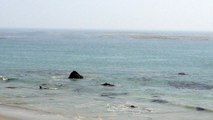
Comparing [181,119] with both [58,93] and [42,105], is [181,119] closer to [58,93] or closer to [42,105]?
[42,105]

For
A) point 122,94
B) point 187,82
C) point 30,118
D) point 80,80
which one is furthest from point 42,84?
point 30,118

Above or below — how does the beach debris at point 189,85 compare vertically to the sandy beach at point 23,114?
below

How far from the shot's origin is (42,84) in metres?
46.2

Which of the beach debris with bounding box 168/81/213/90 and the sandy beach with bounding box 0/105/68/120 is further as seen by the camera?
the beach debris with bounding box 168/81/213/90

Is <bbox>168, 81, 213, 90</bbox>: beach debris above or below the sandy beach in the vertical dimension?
below

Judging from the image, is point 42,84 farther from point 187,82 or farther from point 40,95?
point 187,82

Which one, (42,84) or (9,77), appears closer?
(42,84)

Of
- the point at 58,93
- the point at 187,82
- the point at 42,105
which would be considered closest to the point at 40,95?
the point at 58,93

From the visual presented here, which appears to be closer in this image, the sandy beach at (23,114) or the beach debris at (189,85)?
the sandy beach at (23,114)

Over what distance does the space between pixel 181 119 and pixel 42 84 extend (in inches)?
837

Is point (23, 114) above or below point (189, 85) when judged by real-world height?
above

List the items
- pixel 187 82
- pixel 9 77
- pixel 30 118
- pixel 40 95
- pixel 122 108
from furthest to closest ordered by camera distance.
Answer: pixel 9 77 < pixel 187 82 < pixel 40 95 < pixel 122 108 < pixel 30 118

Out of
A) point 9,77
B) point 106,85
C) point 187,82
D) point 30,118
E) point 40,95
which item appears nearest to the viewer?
point 30,118

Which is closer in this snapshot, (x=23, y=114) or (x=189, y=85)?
(x=23, y=114)
